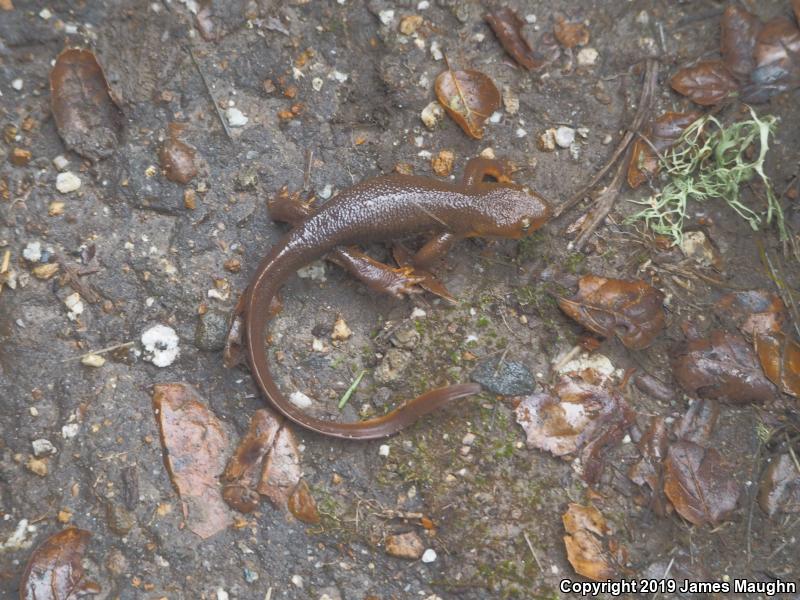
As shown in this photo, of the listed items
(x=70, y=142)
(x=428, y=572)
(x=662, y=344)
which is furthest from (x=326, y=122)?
(x=428, y=572)

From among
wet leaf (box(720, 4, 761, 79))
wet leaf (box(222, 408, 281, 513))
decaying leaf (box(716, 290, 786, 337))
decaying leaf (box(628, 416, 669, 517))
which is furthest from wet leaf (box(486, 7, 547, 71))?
wet leaf (box(222, 408, 281, 513))

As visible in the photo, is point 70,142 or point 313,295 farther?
point 313,295

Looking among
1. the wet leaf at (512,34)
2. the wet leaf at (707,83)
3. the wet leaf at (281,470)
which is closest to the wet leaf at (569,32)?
the wet leaf at (512,34)

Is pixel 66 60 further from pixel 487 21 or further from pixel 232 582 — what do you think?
pixel 232 582

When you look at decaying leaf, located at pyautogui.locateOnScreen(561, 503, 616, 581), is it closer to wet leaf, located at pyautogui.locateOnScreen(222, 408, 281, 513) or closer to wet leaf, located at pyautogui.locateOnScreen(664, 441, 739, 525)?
wet leaf, located at pyautogui.locateOnScreen(664, 441, 739, 525)

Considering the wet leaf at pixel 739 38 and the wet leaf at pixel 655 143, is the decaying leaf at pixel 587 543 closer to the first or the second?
the wet leaf at pixel 655 143

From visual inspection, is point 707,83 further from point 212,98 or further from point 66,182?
point 66,182
